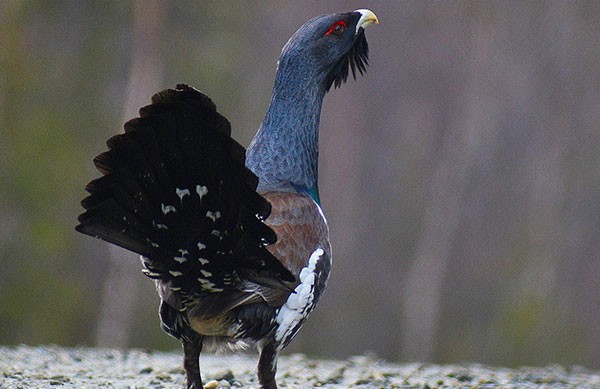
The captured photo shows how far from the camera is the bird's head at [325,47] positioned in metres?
7.31

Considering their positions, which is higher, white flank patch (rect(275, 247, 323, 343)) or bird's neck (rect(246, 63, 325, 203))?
bird's neck (rect(246, 63, 325, 203))

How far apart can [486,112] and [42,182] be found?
1005 cm

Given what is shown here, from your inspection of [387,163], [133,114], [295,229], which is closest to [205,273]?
[295,229]

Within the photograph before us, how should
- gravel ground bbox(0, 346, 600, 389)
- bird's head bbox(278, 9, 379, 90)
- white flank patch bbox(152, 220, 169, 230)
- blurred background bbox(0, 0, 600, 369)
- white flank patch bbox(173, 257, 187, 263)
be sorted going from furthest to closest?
1. blurred background bbox(0, 0, 600, 369)
2. gravel ground bbox(0, 346, 600, 389)
3. bird's head bbox(278, 9, 379, 90)
4. white flank patch bbox(173, 257, 187, 263)
5. white flank patch bbox(152, 220, 169, 230)

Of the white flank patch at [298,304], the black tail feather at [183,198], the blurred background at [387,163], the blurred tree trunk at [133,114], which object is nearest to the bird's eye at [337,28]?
the white flank patch at [298,304]

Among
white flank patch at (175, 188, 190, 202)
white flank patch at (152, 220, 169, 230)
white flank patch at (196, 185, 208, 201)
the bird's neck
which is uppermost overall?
the bird's neck

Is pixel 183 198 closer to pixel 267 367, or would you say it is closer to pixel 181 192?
pixel 181 192

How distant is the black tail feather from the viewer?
5410mm

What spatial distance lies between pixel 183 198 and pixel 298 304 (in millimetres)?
1157

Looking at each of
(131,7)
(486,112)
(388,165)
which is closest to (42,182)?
(131,7)

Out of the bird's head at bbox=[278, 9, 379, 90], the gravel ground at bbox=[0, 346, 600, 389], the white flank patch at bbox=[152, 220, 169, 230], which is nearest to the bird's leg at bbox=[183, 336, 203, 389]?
the white flank patch at bbox=[152, 220, 169, 230]

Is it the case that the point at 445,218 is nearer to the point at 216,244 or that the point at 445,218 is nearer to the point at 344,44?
the point at 344,44

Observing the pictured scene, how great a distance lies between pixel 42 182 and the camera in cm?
1928

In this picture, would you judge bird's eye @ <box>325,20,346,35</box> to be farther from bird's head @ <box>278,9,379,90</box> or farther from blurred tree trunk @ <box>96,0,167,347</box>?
blurred tree trunk @ <box>96,0,167,347</box>
